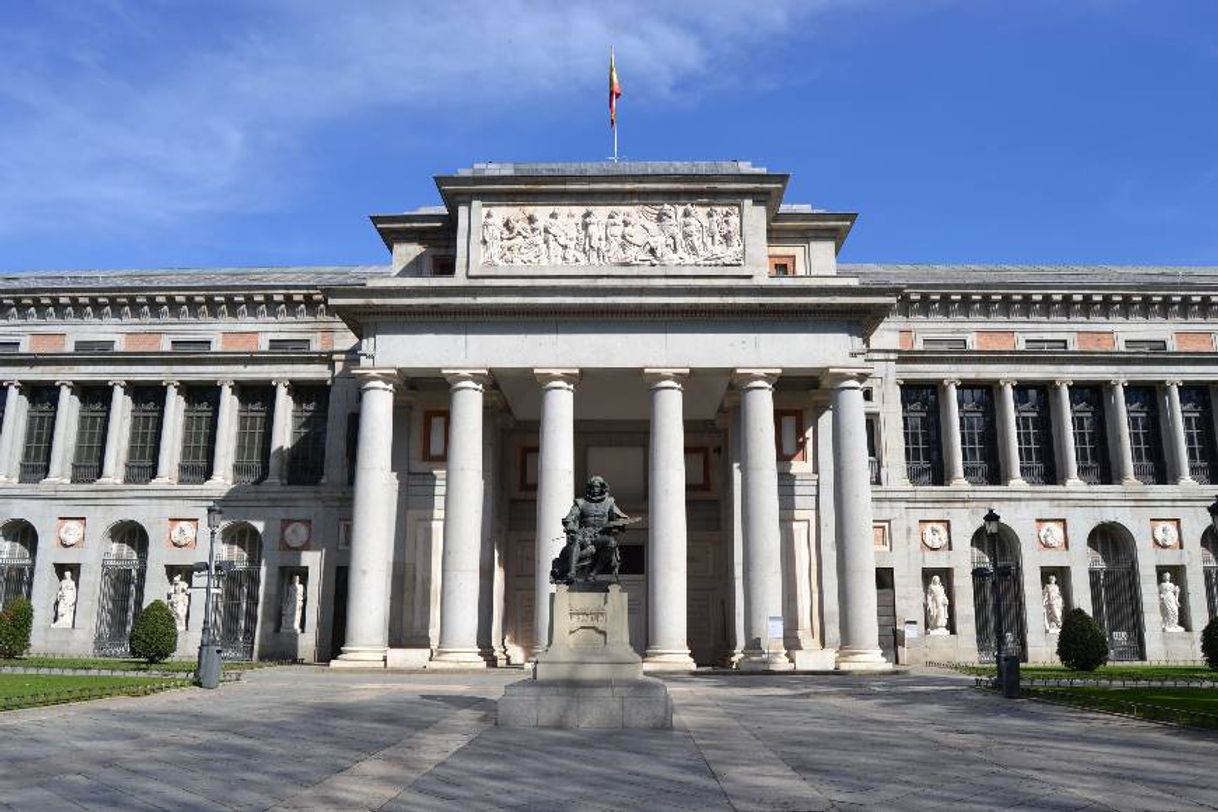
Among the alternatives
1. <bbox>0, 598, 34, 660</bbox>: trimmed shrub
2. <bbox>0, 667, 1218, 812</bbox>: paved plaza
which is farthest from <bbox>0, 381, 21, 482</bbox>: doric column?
<bbox>0, 667, 1218, 812</bbox>: paved plaza

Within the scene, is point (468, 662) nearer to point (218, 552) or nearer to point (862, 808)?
point (218, 552)

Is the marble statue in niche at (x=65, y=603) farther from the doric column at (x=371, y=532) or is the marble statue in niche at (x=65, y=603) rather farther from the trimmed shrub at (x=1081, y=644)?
the trimmed shrub at (x=1081, y=644)

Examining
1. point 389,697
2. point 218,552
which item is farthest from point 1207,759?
point 218,552

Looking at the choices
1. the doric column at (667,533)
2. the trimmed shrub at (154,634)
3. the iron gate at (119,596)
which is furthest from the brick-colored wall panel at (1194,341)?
the iron gate at (119,596)

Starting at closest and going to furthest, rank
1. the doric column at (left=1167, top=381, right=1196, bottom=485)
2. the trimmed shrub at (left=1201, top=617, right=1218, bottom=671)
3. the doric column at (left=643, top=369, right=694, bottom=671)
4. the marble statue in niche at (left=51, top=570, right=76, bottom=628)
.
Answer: the trimmed shrub at (left=1201, top=617, right=1218, bottom=671) < the doric column at (left=643, top=369, right=694, bottom=671) < the marble statue in niche at (left=51, top=570, right=76, bottom=628) < the doric column at (left=1167, top=381, right=1196, bottom=485)

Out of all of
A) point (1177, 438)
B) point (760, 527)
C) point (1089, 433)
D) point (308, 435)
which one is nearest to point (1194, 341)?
point (1177, 438)

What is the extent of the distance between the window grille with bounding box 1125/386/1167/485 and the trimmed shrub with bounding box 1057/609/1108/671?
14.7 meters

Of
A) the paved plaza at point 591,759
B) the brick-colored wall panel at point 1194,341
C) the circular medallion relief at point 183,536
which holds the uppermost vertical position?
the brick-colored wall panel at point 1194,341

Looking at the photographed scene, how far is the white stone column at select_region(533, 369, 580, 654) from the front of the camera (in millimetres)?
32062

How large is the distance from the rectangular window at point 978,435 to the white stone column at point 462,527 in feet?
75.8

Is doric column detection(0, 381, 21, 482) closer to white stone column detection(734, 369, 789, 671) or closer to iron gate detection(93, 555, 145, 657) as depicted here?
iron gate detection(93, 555, 145, 657)

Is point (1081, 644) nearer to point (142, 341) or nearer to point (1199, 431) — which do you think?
point (1199, 431)

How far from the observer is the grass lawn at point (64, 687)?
19.7m

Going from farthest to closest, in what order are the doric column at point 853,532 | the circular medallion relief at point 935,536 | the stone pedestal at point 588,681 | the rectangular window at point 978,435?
the rectangular window at point 978,435 < the circular medallion relief at point 935,536 < the doric column at point 853,532 < the stone pedestal at point 588,681
